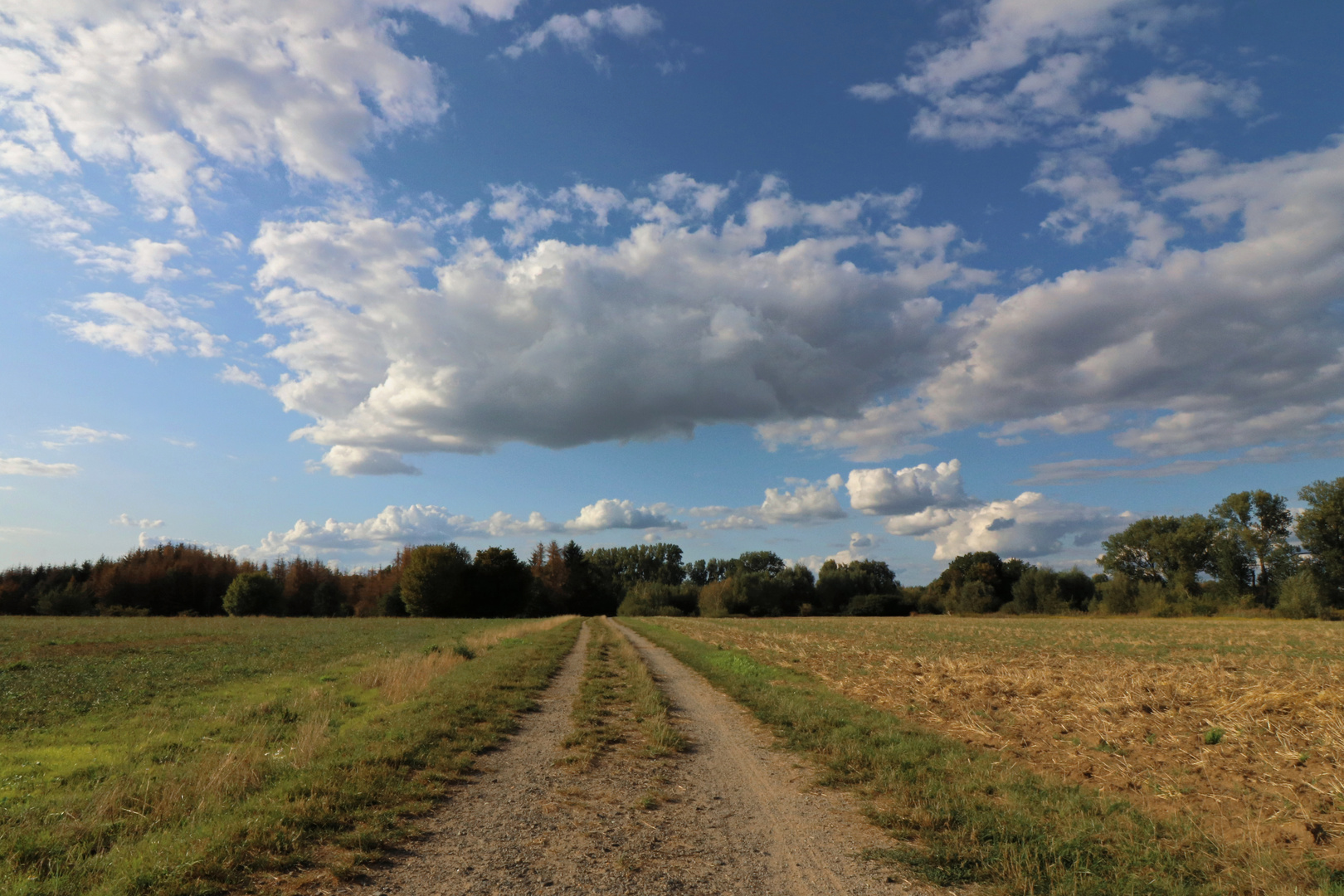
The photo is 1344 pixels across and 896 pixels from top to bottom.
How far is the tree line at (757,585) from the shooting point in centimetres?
7650

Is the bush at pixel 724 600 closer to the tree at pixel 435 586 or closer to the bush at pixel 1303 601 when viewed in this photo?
the tree at pixel 435 586

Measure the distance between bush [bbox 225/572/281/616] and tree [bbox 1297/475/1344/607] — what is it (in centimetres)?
12818

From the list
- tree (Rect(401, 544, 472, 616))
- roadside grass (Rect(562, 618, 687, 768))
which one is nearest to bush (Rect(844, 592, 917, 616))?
tree (Rect(401, 544, 472, 616))

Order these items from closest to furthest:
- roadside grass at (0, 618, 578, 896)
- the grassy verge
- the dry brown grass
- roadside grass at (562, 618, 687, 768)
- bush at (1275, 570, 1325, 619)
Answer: the grassy verge < roadside grass at (0, 618, 578, 896) < roadside grass at (562, 618, 687, 768) < the dry brown grass < bush at (1275, 570, 1325, 619)

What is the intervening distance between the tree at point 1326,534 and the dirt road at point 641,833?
89.2 metres

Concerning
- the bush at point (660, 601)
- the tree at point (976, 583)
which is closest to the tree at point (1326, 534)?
the tree at point (976, 583)

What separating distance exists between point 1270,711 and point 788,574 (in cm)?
11823

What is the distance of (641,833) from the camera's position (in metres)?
6.77

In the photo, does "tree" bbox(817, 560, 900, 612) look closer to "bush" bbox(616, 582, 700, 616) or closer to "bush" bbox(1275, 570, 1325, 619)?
"bush" bbox(616, 582, 700, 616)

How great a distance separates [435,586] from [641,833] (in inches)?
3403

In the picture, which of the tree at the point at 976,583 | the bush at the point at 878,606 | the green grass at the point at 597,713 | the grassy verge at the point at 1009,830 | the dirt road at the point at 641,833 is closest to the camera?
the dirt road at the point at 641,833

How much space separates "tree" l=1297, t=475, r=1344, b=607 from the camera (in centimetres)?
6806

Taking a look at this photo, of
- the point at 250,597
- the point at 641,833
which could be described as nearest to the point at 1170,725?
the point at 641,833

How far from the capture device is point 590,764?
963 centimetres
